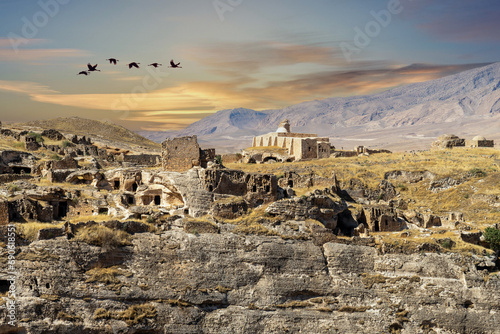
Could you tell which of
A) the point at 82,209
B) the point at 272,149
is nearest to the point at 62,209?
the point at 82,209

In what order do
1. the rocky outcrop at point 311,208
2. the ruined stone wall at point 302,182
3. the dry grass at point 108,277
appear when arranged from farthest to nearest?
the ruined stone wall at point 302,182 < the rocky outcrop at point 311,208 < the dry grass at point 108,277

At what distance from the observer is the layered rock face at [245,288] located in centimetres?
2489

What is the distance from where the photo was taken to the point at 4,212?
89.1ft

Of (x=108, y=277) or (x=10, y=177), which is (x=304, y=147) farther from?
(x=108, y=277)

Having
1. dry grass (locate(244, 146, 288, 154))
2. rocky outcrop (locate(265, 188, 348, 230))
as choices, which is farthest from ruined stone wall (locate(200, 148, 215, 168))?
dry grass (locate(244, 146, 288, 154))

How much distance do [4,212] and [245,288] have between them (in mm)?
11793

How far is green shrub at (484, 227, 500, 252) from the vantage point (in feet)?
112

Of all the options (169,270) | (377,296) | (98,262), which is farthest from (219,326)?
(377,296)

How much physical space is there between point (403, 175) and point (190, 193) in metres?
32.9

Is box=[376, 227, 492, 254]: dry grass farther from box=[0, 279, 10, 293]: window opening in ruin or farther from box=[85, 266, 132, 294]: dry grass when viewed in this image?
box=[0, 279, 10, 293]: window opening in ruin

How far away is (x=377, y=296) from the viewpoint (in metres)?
28.5

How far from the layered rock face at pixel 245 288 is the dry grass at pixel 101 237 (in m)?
0.26

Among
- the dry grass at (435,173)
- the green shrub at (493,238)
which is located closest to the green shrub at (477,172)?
the dry grass at (435,173)

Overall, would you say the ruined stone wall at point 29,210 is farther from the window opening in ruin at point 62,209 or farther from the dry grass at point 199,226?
the dry grass at point 199,226
